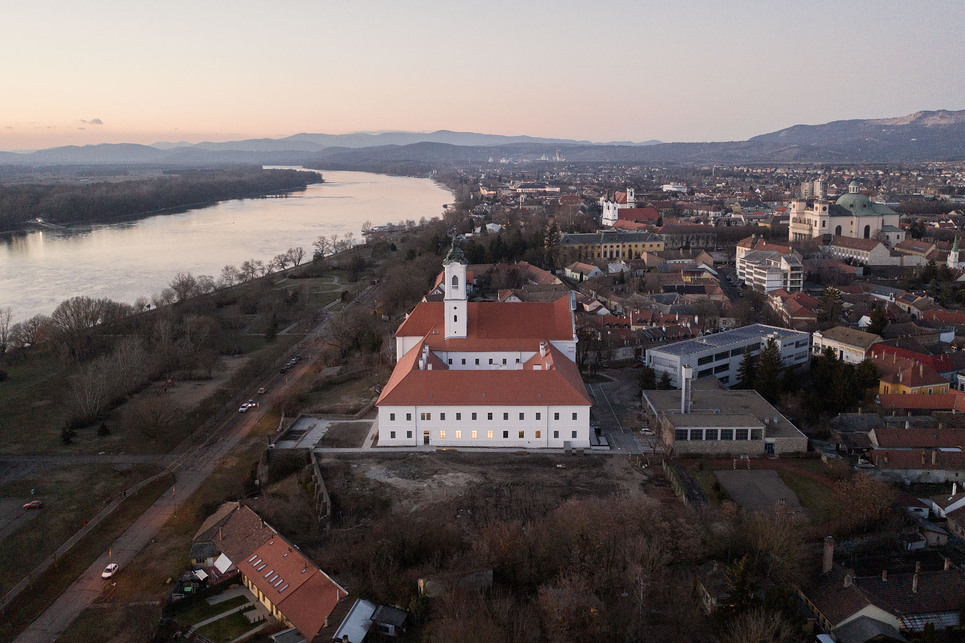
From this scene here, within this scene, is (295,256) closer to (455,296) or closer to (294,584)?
(455,296)

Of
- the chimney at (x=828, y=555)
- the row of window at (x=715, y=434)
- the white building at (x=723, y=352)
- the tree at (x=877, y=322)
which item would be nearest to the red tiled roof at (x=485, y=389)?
the row of window at (x=715, y=434)

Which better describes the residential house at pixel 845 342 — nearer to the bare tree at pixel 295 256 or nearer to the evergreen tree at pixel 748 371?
the evergreen tree at pixel 748 371

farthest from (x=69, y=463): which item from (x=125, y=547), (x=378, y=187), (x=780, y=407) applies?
(x=378, y=187)

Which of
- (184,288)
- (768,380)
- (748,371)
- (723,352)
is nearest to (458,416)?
(768,380)

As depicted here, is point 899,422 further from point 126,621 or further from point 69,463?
point 69,463

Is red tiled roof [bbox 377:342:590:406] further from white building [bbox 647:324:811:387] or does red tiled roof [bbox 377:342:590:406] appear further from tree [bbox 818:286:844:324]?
Result: tree [bbox 818:286:844:324]

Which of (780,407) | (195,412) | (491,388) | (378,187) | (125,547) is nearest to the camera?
(125,547)

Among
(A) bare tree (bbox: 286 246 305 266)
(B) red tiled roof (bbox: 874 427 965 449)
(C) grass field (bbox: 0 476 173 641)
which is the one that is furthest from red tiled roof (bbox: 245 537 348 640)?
(A) bare tree (bbox: 286 246 305 266)
